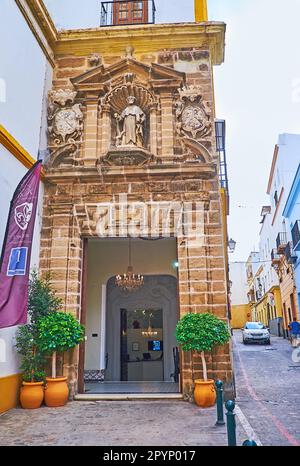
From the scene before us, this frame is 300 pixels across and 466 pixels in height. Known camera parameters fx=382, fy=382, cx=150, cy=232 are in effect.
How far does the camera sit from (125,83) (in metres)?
8.16

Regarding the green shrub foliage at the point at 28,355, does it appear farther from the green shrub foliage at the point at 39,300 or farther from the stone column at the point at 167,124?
the stone column at the point at 167,124

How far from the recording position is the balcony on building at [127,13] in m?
9.39

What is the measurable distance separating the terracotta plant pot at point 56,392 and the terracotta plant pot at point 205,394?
6.98 ft

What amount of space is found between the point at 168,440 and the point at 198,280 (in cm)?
316

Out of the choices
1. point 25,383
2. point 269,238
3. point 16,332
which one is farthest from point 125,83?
point 269,238

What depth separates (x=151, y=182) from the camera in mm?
7496

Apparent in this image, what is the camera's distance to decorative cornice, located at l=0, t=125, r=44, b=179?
236 inches

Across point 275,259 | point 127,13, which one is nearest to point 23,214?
point 127,13

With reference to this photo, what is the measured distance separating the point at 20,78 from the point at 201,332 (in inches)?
215

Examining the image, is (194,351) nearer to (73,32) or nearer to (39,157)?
(39,157)

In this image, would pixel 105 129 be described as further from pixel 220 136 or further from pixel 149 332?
pixel 149 332

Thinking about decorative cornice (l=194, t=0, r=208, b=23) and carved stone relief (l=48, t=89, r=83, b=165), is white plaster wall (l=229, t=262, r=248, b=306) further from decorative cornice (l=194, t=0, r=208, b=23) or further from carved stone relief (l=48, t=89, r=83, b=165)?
carved stone relief (l=48, t=89, r=83, b=165)

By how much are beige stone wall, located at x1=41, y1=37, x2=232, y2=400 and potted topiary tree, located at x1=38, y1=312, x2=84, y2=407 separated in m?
0.44
